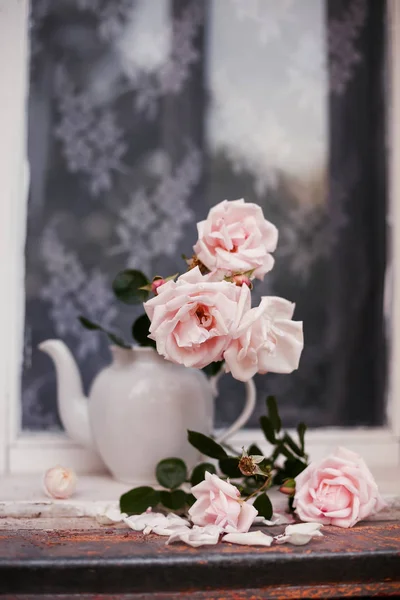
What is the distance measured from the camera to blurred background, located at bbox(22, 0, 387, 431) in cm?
134

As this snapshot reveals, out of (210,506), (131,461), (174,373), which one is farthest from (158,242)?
(210,506)

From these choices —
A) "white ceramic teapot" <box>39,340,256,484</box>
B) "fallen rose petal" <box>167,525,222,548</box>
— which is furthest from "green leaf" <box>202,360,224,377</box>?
"fallen rose petal" <box>167,525,222,548</box>

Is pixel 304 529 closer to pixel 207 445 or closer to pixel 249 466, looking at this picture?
pixel 249 466

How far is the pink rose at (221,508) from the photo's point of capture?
826 millimetres

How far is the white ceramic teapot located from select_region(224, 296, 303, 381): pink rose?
0.21m

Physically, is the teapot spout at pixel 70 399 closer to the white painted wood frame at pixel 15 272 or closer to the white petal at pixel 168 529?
the white painted wood frame at pixel 15 272

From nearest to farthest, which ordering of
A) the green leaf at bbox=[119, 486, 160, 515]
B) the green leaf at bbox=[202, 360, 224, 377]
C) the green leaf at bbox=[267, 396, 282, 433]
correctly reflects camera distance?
1. the green leaf at bbox=[119, 486, 160, 515]
2. the green leaf at bbox=[267, 396, 282, 433]
3. the green leaf at bbox=[202, 360, 224, 377]

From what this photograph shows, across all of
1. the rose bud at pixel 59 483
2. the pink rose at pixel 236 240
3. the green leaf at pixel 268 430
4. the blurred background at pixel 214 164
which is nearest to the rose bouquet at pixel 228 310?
the pink rose at pixel 236 240

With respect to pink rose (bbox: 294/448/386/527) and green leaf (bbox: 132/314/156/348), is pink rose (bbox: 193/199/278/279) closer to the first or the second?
green leaf (bbox: 132/314/156/348)

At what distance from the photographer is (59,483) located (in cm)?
100

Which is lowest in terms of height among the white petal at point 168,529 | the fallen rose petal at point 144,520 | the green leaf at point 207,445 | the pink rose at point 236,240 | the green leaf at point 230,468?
the fallen rose petal at point 144,520

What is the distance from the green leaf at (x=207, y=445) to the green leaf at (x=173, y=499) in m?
0.07

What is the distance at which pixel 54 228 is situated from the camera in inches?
52.4

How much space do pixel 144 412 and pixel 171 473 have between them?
0.36 feet
